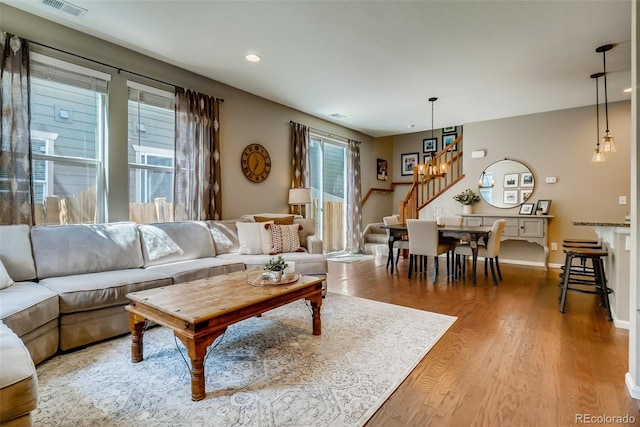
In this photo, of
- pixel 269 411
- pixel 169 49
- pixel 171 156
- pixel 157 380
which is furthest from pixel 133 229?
pixel 269 411

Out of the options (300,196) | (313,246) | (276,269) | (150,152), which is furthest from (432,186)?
(150,152)

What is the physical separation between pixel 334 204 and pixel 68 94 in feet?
15.1

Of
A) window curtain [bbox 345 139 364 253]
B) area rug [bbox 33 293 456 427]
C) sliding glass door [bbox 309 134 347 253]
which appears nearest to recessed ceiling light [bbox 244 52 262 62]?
sliding glass door [bbox 309 134 347 253]

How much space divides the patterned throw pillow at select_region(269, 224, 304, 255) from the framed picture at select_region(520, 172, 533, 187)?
4384 millimetres

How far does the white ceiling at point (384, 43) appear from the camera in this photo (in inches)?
103

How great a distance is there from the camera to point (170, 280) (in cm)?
273

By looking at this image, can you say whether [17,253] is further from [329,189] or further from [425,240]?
[329,189]

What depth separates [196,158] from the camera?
12.9ft

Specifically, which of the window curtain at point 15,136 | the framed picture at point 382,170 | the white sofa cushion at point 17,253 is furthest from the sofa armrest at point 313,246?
the framed picture at point 382,170

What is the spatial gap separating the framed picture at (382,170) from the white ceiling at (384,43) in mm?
3049

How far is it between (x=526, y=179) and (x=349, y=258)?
3551mm

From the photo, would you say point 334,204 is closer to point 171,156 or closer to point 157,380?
point 171,156

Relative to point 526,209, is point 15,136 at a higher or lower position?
higher

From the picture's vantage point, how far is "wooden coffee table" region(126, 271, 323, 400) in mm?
1672
